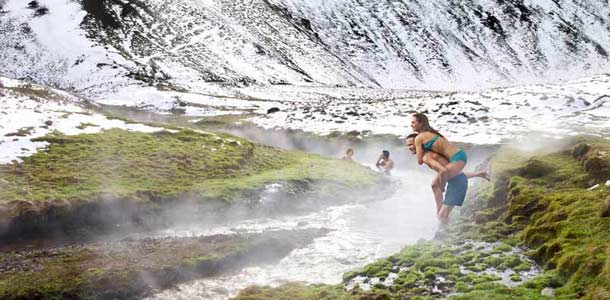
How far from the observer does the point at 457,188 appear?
1401 cm

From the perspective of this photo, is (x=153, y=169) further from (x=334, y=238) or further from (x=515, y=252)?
(x=515, y=252)

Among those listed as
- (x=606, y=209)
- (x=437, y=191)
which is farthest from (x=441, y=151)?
(x=606, y=209)

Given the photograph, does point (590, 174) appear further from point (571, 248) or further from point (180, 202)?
point (180, 202)

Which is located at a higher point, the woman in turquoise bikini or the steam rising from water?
the woman in turquoise bikini

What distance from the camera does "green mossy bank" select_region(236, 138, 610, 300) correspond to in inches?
397

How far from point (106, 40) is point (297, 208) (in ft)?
596

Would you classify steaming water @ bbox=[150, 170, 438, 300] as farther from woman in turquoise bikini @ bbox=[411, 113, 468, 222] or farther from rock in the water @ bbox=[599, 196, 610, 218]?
rock in the water @ bbox=[599, 196, 610, 218]

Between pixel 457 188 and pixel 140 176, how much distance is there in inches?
613

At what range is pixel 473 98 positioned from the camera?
199 feet

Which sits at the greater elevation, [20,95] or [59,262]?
[20,95]

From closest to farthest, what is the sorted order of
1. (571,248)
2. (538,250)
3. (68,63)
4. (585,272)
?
1. (585,272)
2. (571,248)
3. (538,250)
4. (68,63)

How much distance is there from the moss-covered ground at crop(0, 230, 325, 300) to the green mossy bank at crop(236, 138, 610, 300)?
2903 mm

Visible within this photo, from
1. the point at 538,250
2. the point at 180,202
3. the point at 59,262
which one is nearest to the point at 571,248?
the point at 538,250

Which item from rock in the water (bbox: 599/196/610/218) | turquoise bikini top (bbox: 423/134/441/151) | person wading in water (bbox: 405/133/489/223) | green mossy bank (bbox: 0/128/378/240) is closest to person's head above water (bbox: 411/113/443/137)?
turquoise bikini top (bbox: 423/134/441/151)
